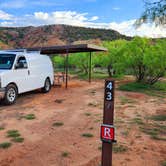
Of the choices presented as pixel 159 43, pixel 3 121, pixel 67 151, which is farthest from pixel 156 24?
pixel 159 43

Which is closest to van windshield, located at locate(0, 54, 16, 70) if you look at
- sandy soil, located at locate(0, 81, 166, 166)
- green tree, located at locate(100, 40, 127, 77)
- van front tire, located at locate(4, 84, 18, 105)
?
van front tire, located at locate(4, 84, 18, 105)

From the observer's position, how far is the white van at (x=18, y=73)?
394 inches

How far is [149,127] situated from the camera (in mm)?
7305

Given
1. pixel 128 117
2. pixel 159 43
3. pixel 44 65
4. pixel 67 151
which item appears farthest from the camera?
pixel 159 43

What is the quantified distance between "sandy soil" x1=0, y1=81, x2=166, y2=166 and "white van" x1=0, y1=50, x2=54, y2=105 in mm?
563

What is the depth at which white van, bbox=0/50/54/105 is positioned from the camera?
32.8 ft

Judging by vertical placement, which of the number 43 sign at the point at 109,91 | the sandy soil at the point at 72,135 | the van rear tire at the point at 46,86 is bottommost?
the sandy soil at the point at 72,135

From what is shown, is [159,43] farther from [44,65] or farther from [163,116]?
[163,116]

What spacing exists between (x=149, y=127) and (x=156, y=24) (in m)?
2.83

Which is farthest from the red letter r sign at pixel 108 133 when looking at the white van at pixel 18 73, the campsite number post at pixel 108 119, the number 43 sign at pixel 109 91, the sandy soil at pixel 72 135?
the white van at pixel 18 73

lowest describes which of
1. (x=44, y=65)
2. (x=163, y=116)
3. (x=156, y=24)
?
(x=163, y=116)

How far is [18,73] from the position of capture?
10.7 m

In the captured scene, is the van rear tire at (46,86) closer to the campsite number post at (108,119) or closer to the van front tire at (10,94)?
the van front tire at (10,94)

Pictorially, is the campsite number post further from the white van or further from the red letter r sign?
the white van
